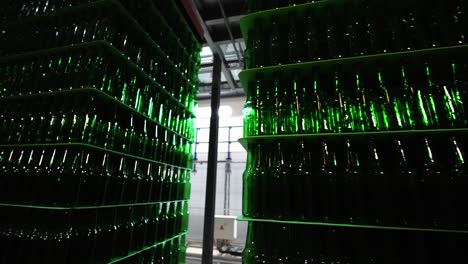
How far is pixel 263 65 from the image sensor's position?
187 cm

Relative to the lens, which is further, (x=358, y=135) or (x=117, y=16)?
(x=117, y=16)

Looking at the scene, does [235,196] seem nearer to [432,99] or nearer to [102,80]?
[102,80]

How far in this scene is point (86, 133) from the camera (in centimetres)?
183

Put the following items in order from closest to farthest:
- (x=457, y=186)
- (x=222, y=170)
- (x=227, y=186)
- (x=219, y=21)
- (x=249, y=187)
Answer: (x=457, y=186)
(x=249, y=187)
(x=219, y=21)
(x=227, y=186)
(x=222, y=170)

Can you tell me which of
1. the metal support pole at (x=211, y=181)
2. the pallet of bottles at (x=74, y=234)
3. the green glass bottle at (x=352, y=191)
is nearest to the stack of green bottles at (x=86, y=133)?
the pallet of bottles at (x=74, y=234)

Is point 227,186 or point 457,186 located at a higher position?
point 227,186

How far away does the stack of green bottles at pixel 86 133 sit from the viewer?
1.77 meters

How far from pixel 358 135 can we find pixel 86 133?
173cm

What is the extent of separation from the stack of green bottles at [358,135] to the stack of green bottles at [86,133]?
1067 mm

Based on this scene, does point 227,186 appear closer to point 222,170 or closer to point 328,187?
point 222,170

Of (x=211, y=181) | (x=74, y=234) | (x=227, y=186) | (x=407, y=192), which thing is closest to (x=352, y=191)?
(x=407, y=192)

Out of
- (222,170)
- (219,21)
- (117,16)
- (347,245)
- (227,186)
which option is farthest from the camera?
(222,170)

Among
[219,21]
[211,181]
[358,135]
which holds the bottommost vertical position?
[211,181]

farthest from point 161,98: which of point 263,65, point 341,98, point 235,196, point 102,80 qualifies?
point 235,196
